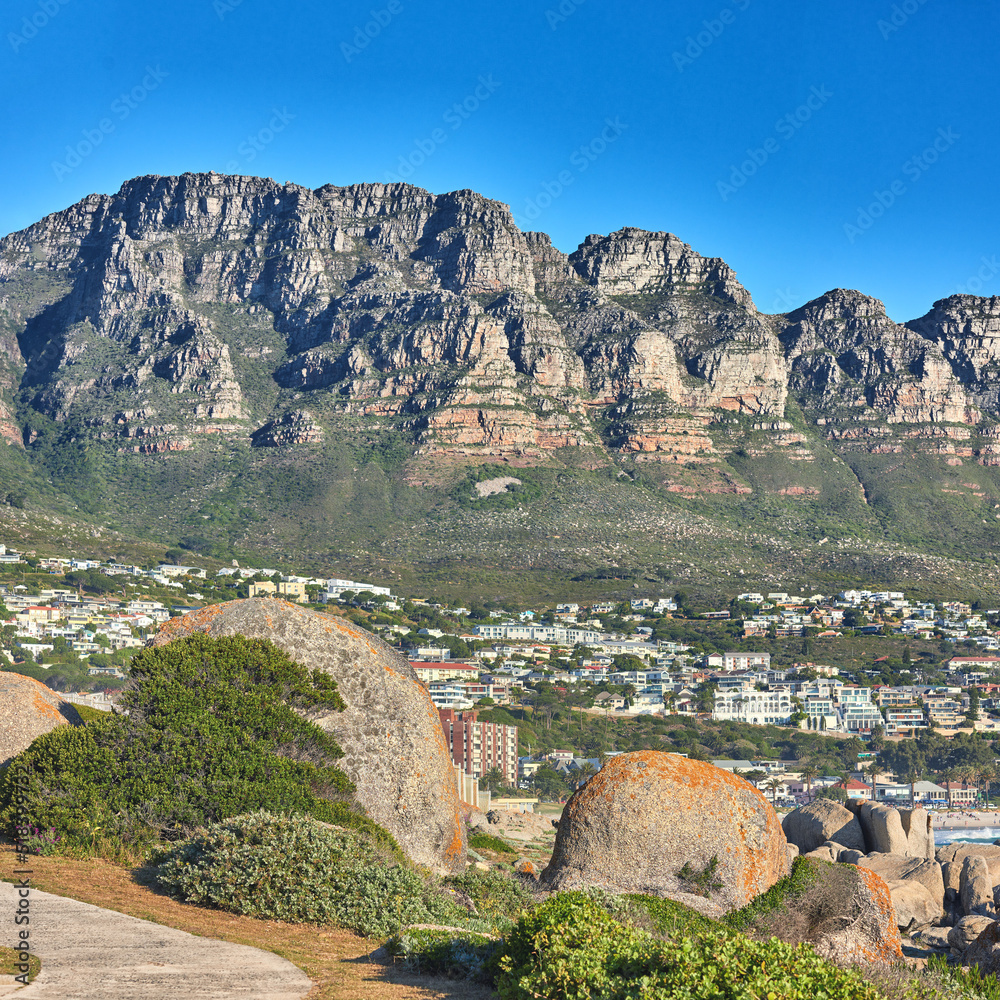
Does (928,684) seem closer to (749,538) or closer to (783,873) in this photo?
(749,538)

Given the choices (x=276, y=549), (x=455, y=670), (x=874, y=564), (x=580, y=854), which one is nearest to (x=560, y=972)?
(x=580, y=854)

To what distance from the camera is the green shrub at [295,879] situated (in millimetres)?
12023

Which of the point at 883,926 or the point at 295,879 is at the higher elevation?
the point at 295,879

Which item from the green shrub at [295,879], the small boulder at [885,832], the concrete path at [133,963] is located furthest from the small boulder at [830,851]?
the concrete path at [133,963]

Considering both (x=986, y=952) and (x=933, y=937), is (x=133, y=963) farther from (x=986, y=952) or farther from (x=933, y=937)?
(x=933, y=937)

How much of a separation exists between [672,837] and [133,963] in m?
7.67

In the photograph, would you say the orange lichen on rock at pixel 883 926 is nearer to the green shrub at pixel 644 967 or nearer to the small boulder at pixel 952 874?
the green shrub at pixel 644 967

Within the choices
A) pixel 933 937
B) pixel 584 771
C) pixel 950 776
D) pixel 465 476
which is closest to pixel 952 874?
pixel 933 937

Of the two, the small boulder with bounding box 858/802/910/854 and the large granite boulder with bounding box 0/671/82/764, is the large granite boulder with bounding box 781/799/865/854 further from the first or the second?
the large granite boulder with bounding box 0/671/82/764

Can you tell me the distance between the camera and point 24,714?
58.6 ft

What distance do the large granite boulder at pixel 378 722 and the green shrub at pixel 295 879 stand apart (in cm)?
386

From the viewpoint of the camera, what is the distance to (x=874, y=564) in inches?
6166

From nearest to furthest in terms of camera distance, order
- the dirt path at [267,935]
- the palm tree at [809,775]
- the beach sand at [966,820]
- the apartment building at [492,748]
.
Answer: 1. the dirt path at [267,935]
2. the beach sand at [966,820]
3. the apartment building at [492,748]
4. the palm tree at [809,775]

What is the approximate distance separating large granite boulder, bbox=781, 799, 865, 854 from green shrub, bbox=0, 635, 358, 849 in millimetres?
12372
